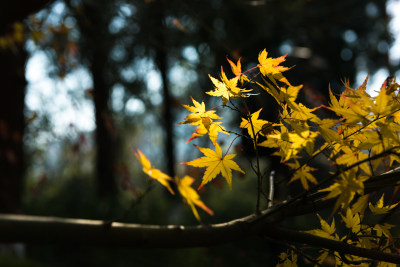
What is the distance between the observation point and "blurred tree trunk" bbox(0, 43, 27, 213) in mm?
3746

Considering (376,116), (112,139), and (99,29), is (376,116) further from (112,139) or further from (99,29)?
(112,139)

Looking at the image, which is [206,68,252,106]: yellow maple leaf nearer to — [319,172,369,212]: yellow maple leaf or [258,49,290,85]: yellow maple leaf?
[258,49,290,85]: yellow maple leaf

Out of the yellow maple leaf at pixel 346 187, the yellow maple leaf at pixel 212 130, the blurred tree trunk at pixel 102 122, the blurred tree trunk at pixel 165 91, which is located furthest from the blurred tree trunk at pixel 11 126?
the yellow maple leaf at pixel 346 187

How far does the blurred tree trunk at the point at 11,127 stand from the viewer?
375 centimetres

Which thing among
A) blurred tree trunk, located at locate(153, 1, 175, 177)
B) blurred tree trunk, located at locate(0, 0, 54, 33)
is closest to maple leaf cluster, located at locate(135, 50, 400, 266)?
blurred tree trunk, located at locate(0, 0, 54, 33)

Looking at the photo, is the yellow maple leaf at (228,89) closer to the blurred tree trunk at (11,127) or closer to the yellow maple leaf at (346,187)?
the yellow maple leaf at (346,187)

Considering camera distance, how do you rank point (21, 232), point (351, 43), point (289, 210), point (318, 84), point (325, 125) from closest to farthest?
point (21, 232), point (325, 125), point (289, 210), point (318, 84), point (351, 43)

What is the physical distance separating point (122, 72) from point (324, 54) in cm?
373

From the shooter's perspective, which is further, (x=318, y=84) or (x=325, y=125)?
(x=318, y=84)

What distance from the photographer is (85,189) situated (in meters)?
6.09

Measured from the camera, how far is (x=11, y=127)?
388cm

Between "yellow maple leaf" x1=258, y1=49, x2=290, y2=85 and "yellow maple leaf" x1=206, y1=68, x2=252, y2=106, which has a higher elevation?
"yellow maple leaf" x1=258, y1=49, x2=290, y2=85

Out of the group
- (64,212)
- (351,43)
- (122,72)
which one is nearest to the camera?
(64,212)

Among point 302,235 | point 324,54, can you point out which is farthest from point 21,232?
point 324,54
